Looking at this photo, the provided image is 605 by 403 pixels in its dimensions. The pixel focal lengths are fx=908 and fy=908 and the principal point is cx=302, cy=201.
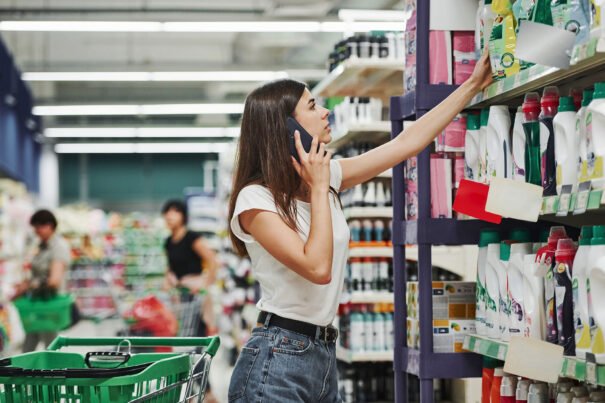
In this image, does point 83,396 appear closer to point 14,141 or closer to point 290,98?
point 290,98

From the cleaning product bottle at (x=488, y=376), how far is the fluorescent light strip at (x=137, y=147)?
23.7 meters

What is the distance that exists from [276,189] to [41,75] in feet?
40.9

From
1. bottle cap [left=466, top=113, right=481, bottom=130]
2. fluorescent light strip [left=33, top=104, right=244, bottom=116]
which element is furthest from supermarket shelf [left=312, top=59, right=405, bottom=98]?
fluorescent light strip [left=33, top=104, right=244, bottom=116]

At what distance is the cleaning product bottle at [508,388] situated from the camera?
2.78m

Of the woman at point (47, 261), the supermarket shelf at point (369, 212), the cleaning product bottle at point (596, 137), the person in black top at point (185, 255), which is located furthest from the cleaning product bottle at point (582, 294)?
the woman at point (47, 261)

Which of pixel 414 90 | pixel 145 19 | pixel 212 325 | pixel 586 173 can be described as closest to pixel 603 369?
pixel 586 173

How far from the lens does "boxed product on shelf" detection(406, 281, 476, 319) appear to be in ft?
10.3

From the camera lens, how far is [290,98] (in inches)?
103

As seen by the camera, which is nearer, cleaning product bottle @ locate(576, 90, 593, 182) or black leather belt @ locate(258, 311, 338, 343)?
cleaning product bottle @ locate(576, 90, 593, 182)

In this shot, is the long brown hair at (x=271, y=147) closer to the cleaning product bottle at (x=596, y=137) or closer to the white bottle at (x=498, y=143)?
the white bottle at (x=498, y=143)

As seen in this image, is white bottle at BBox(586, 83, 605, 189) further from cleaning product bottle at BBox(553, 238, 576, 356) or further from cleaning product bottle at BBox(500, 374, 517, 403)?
cleaning product bottle at BBox(500, 374, 517, 403)

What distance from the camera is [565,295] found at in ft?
7.79

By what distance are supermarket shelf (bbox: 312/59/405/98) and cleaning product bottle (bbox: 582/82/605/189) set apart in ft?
13.4

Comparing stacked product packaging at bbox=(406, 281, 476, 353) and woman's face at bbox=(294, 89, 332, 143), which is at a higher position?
woman's face at bbox=(294, 89, 332, 143)
